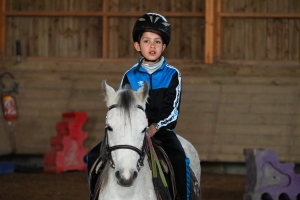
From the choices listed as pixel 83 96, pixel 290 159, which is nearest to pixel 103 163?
pixel 290 159

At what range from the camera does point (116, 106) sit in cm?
511

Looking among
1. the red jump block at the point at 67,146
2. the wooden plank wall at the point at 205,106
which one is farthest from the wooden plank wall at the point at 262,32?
the red jump block at the point at 67,146

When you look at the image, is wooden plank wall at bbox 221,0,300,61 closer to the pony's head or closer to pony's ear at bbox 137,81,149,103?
pony's ear at bbox 137,81,149,103

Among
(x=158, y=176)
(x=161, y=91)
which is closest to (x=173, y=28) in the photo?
(x=161, y=91)

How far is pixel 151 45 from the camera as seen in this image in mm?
6078

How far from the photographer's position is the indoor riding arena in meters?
13.3

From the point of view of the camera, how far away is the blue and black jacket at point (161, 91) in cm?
594

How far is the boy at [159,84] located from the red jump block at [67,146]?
7.24 meters

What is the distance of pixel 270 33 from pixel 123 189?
→ 10440 millimetres

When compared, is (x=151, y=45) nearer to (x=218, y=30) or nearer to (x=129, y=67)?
(x=129, y=67)

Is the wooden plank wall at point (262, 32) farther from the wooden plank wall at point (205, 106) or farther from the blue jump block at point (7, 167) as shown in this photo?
the blue jump block at point (7, 167)

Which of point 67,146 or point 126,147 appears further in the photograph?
point 67,146

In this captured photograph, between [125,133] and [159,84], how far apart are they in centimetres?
115

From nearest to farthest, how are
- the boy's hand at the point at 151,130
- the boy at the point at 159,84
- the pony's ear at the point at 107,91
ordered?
the pony's ear at the point at 107,91, the boy's hand at the point at 151,130, the boy at the point at 159,84
